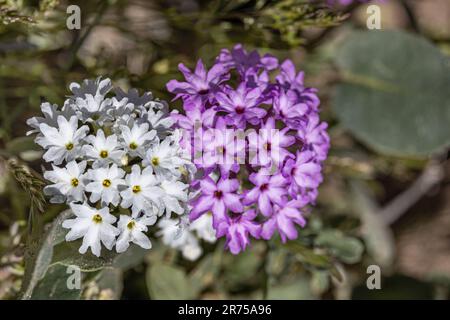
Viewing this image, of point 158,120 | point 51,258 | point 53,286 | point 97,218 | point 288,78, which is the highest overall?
point 288,78

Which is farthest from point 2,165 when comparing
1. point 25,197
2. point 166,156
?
point 166,156

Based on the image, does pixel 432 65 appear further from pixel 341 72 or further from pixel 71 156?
pixel 71 156

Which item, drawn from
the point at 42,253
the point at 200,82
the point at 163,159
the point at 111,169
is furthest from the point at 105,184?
the point at 200,82

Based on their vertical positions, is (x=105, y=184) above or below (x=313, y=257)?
above

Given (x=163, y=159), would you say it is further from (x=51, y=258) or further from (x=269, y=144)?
(x=51, y=258)

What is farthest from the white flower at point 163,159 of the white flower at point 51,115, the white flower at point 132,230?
the white flower at point 51,115

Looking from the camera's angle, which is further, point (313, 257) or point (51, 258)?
point (313, 257)
